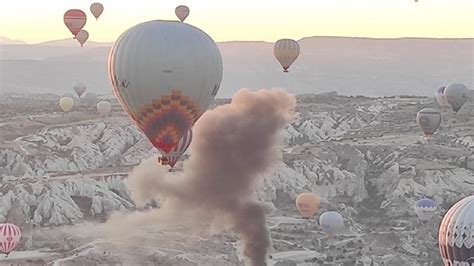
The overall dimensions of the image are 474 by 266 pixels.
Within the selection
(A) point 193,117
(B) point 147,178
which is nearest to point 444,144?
(B) point 147,178

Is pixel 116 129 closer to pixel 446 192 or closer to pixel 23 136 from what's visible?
pixel 23 136

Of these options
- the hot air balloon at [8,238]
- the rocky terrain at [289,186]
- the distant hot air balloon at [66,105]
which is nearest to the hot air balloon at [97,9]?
the rocky terrain at [289,186]

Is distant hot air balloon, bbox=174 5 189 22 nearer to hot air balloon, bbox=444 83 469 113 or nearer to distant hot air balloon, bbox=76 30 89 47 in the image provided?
distant hot air balloon, bbox=76 30 89 47

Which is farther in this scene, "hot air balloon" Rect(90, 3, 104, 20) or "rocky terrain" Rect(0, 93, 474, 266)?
"hot air balloon" Rect(90, 3, 104, 20)

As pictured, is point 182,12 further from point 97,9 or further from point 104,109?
point 104,109

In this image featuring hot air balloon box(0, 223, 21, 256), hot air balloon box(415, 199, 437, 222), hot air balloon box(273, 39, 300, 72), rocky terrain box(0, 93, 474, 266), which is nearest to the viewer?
hot air balloon box(0, 223, 21, 256)

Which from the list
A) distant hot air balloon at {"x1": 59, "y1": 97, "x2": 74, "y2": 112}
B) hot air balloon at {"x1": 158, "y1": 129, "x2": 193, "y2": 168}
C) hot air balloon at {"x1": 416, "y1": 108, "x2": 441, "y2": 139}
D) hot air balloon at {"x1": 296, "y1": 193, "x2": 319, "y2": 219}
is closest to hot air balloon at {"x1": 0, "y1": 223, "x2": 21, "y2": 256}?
hot air balloon at {"x1": 158, "y1": 129, "x2": 193, "y2": 168}

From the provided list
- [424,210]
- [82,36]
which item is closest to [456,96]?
[424,210]
